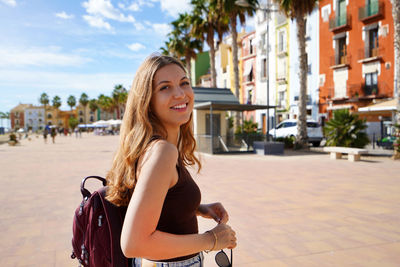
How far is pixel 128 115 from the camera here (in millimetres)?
1384

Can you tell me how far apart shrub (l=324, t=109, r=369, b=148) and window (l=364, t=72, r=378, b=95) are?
38.5 feet

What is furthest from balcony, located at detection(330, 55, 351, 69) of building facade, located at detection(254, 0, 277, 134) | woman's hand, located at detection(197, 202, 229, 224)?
woman's hand, located at detection(197, 202, 229, 224)

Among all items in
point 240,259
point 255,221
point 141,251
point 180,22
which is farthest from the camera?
point 180,22

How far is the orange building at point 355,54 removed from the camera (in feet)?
74.6

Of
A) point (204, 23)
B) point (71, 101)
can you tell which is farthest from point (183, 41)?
point (71, 101)

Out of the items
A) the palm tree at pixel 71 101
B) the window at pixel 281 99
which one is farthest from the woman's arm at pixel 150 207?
the palm tree at pixel 71 101

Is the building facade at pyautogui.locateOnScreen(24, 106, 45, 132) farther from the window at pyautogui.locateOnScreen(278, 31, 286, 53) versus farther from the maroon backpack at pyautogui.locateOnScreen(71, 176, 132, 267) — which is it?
the maroon backpack at pyautogui.locateOnScreen(71, 176, 132, 267)

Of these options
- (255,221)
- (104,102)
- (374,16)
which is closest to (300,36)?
(374,16)

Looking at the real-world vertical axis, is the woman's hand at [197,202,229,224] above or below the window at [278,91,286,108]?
below

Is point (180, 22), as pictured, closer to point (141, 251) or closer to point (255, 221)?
point (255, 221)

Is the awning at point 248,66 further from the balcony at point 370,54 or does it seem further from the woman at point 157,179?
the woman at point 157,179

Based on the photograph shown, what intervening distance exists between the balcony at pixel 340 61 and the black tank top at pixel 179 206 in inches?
1094

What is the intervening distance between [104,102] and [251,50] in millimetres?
57705

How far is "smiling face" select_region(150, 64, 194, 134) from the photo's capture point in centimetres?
135
